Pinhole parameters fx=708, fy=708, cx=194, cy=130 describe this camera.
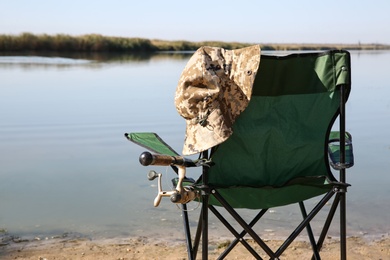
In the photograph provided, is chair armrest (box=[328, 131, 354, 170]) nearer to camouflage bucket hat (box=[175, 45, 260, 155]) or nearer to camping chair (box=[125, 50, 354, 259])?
camping chair (box=[125, 50, 354, 259])

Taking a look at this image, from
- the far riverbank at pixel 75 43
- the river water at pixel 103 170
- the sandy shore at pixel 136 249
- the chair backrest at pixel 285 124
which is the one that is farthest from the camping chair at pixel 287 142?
the far riverbank at pixel 75 43

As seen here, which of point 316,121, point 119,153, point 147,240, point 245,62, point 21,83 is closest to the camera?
point 245,62

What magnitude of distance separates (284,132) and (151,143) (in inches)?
20.4

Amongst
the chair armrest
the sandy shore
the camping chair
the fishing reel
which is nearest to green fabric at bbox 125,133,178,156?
the camping chair

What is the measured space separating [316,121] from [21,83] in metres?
12.8

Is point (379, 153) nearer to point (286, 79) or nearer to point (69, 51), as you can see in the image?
point (286, 79)

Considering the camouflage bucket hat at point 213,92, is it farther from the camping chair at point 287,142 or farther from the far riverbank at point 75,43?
the far riverbank at point 75,43

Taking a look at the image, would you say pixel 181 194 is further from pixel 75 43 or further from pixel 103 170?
pixel 75 43

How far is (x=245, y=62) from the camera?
8.30 ft

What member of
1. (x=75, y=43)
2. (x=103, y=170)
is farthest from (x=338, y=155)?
(x=75, y=43)

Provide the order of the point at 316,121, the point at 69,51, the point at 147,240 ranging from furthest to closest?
the point at 69,51
the point at 147,240
the point at 316,121

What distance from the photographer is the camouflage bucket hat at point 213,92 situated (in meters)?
2.48

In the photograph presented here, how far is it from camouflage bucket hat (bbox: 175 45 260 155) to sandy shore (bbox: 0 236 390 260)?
3.81ft

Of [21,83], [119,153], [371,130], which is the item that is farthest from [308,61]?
[21,83]
